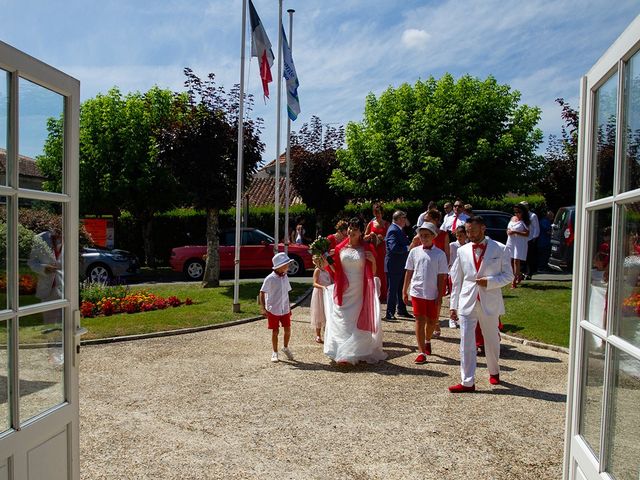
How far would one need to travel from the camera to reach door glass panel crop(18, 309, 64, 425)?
285cm

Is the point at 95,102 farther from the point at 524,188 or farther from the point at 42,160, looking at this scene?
the point at 42,160

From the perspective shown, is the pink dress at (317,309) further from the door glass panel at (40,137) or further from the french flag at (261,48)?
the door glass panel at (40,137)

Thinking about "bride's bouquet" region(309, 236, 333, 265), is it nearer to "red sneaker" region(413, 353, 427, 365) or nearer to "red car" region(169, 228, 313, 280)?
"red sneaker" region(413, 353, 427, 365)

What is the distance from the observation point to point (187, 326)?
10.6 m

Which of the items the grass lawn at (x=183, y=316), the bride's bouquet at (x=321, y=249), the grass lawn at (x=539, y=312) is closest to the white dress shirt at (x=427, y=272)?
the bride's bouquet at (x=321, y=249)

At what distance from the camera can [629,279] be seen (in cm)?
239

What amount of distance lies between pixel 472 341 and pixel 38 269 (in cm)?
465

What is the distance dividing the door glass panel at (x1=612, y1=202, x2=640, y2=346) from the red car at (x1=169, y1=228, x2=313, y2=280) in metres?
17.4

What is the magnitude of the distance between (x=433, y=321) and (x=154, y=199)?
64.5ft

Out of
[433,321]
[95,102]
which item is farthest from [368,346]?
[95,102]

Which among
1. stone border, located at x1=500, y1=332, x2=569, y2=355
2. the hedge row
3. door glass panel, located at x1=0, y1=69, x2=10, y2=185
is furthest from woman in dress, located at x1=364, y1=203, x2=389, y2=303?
the hedge row

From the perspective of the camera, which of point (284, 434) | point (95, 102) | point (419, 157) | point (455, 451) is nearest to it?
point (455, 451)

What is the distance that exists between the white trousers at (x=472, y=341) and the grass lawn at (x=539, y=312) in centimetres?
252

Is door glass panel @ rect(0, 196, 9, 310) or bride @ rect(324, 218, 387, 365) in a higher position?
door glass panel @ rect(0, 196, 9, 310)
